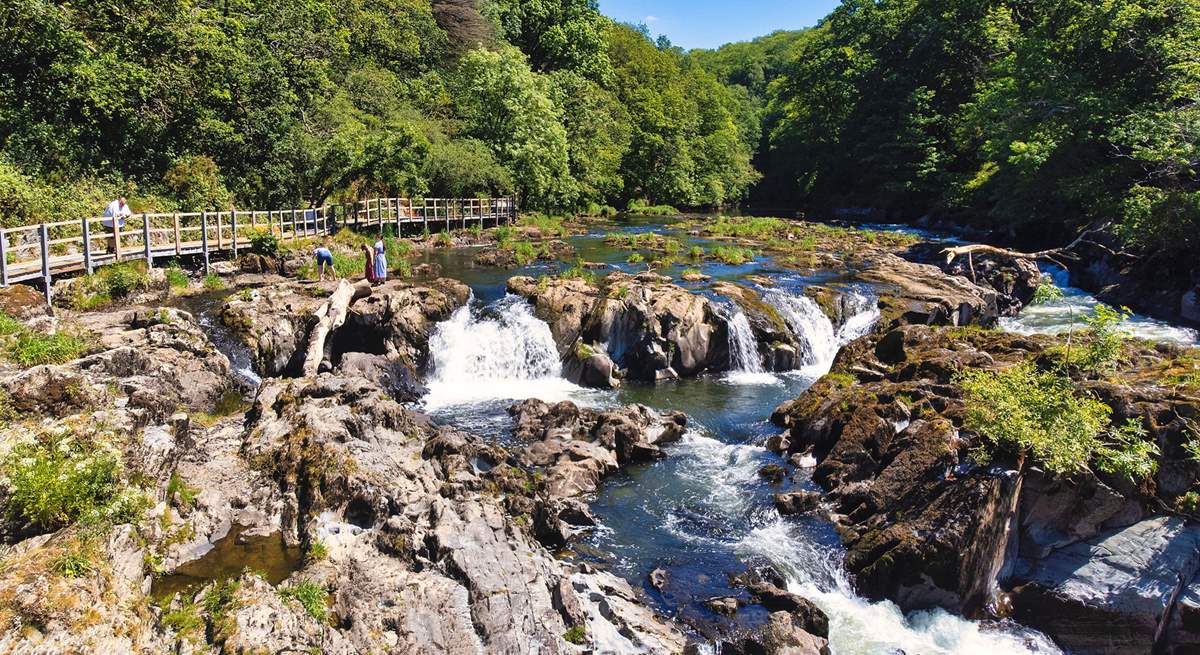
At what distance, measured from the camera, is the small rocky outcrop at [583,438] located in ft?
46.3

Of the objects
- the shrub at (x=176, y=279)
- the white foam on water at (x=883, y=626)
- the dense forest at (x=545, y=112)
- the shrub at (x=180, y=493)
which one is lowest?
the white foam on water at (x=883, y=626)

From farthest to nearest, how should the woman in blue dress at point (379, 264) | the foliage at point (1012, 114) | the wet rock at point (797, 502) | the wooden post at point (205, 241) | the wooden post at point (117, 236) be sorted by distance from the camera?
1. the foliage at point (1012, 114)
2. the wooden post at point (205, 241)
3. the woman in blue dress at point (379, 264)
4. the wooden post at point (117, 236)
5. the wet rock at point (797, 502)

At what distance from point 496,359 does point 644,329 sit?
4.69m

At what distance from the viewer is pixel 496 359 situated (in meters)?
21.8

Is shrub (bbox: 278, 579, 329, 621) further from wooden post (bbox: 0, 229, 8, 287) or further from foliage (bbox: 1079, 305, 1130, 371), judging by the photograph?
wooden post (bbox: 0, 229, 8, 287)

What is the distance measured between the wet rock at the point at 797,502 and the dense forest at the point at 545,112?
70.0 feet

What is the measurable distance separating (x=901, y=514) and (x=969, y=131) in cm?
4146

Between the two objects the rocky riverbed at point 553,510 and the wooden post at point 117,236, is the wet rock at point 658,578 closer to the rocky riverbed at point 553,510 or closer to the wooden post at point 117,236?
the rocky riverbed at point 553,510

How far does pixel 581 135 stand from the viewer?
57.8 meters

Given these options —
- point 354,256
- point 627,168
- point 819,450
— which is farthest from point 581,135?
point 819,450

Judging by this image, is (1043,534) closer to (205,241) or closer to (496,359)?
(496,359)

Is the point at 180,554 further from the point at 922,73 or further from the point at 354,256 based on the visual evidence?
the point at 922,73

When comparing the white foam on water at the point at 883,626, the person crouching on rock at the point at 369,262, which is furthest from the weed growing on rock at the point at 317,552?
the person crouching on rock at the point at 369,262

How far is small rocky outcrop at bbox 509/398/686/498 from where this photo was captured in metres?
14.1
